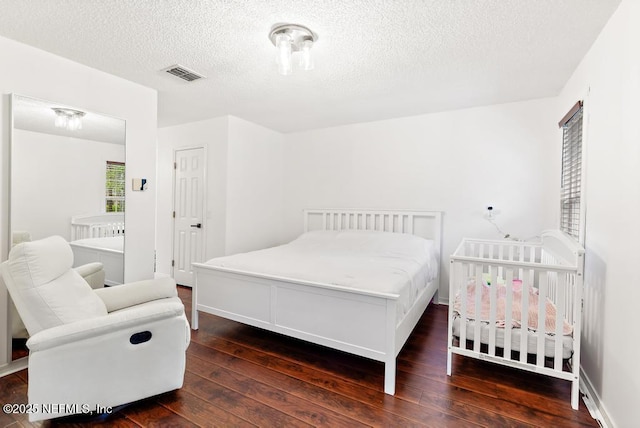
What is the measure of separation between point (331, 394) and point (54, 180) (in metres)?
2.64

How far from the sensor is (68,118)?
8.11 ft

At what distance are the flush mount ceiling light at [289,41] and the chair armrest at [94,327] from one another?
5.65 feet

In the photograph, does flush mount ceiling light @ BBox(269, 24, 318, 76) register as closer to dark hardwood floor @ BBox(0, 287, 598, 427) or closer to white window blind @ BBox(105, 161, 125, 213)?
white window blind @ BBox(105, 161, 125, 213)

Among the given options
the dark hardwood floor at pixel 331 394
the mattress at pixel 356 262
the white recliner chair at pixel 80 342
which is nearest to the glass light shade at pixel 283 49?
the mattress at pixel 356 262

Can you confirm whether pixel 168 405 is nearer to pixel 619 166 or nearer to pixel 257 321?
pixel 257 321

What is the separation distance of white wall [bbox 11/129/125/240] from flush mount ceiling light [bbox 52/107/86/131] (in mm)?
107

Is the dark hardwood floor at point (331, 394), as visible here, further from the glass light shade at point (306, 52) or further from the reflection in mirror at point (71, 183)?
the glass light shade at point (306, 52)

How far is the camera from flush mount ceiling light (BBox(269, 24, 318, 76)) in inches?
77.6

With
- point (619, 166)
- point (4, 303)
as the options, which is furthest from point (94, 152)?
point (619, 166)

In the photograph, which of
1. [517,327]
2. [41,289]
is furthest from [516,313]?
[41,289]

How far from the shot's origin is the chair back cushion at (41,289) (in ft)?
5.25

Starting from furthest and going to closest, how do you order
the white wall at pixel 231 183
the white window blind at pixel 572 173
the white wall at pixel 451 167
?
the white wall at pixel 231 183 < the white wall at pixel 451 167 < the white window blind at pixel 572 173

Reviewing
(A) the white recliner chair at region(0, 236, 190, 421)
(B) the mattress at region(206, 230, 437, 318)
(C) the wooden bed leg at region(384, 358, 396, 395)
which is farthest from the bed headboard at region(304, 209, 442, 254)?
(A) the white recliner chair at region(0, 236, 190, 421)

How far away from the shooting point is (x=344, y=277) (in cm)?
228
